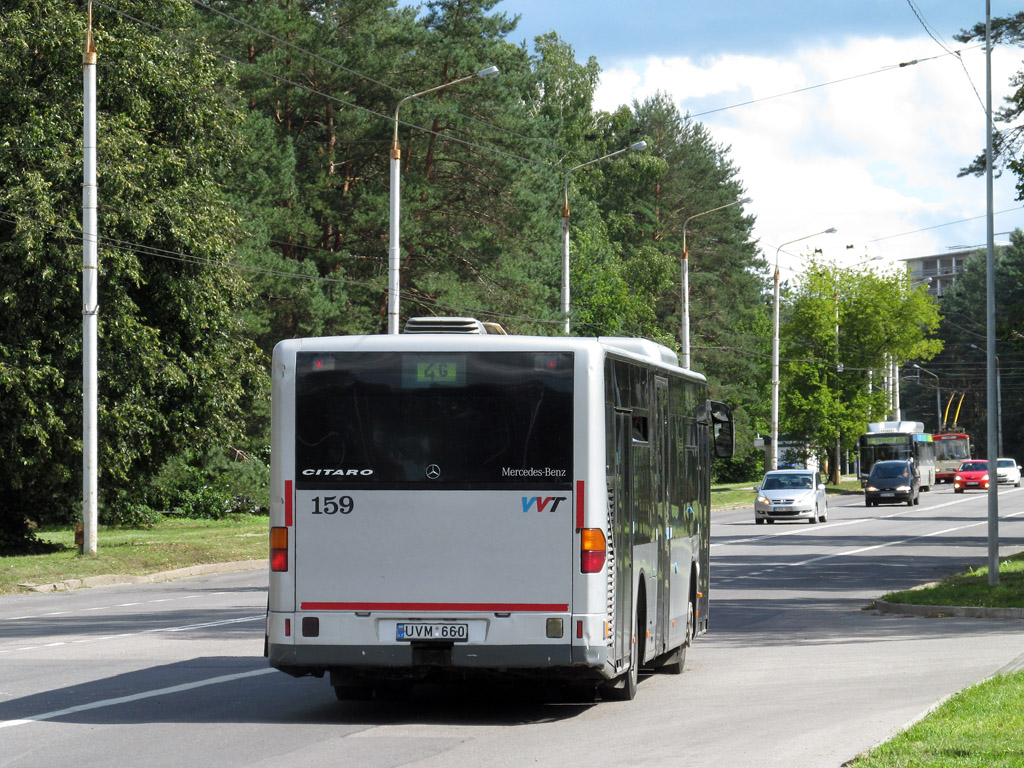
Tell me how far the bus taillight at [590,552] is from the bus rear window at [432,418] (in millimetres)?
478

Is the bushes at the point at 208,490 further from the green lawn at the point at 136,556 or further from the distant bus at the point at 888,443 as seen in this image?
the distant bus at the point at 888,443

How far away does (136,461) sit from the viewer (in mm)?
36188

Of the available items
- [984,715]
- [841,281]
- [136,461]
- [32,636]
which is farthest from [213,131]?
[841,281]

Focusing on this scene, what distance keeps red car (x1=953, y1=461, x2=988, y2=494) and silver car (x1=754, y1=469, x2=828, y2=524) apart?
33031 millimetres

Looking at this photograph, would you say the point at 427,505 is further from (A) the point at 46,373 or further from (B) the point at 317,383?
(A) the point at 46,373

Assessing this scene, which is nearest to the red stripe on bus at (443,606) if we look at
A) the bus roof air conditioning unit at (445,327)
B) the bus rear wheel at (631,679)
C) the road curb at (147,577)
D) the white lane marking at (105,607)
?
the bus rear wheel at (631,679)

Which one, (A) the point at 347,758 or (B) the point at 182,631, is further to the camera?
(B) the point at 182,631

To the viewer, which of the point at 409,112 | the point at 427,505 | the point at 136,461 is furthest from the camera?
the point at 409,112

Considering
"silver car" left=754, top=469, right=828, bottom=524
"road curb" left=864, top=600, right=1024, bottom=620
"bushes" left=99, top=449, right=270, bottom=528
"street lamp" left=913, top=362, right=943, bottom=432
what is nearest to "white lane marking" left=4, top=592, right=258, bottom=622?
"road curb" left=864, top=600, right=1024, bottom=620

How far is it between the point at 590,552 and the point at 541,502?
18.7 inches

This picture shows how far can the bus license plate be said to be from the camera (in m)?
10.6

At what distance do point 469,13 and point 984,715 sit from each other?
174ft

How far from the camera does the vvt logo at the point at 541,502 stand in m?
10.7

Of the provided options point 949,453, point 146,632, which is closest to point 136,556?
point 146,632
